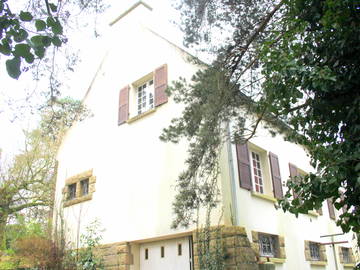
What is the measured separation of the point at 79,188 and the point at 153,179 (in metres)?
3.55

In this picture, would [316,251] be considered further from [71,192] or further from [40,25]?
[40,25]

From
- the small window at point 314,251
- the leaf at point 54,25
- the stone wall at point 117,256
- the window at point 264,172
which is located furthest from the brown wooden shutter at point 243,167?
the leaf at point 54,25

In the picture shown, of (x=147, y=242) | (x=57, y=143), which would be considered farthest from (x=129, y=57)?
(x=147, y=242)

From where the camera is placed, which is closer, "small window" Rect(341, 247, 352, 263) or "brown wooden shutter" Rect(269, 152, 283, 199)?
"brown wooden shutter" Rect(269, 152, 283, 199)

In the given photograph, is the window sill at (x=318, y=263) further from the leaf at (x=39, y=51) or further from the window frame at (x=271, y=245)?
the leaf at (x=39, y=51)

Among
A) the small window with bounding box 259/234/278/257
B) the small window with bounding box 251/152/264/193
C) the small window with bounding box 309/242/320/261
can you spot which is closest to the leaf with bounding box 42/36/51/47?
the small window with bounding box 259/234/278/257

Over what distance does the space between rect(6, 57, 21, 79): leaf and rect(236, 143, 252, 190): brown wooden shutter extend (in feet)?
21.6

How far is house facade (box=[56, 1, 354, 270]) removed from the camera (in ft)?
27.6

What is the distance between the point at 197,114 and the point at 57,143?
887 cm

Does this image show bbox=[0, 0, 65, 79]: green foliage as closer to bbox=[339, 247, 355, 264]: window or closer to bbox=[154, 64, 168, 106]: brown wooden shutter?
bbox=[154, 64, 168, 106]: brown wooden shutter

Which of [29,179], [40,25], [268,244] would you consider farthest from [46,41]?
[29,179]

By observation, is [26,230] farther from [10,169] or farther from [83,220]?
[83,220]

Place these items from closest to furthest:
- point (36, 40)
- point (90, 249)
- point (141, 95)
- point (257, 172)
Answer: point (36, 40) < point (90, 249) < point (257, 172) < point (141, 95)

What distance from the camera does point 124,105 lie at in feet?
36.9
